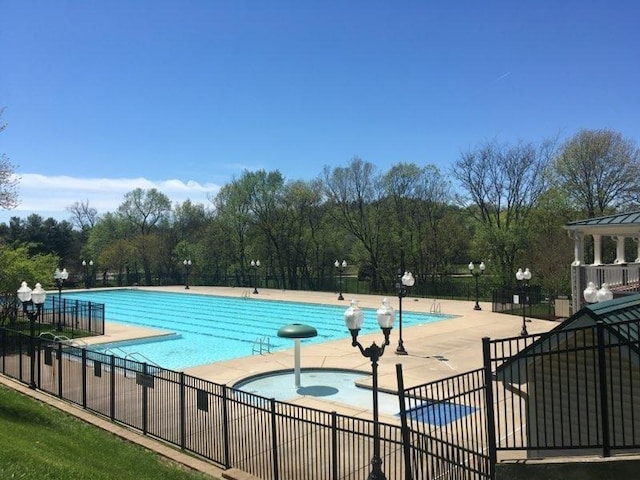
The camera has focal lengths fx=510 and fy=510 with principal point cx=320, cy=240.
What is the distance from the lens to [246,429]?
9523 millimetres

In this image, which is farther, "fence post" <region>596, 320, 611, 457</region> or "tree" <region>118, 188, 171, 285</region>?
"tree" <region>118, 188, 171, 285</region>

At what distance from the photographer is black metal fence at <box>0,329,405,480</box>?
8078mm

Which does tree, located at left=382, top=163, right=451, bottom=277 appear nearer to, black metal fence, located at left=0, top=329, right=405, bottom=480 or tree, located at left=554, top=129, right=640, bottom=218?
tree, located at left=554, top=129, right=640, bottom=218

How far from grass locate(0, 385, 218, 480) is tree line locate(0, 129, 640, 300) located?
13745 mm

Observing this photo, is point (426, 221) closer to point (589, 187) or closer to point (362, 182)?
point (362, 182)

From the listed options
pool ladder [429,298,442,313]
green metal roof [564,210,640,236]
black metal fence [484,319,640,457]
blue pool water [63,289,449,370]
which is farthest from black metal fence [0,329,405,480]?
pool ladder [429,298,442,313]

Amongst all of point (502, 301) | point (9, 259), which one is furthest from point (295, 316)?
point (9, 259)

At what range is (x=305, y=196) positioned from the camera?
5262 centimetres

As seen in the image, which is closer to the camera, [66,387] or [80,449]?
[80,449]

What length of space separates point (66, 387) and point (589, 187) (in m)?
35.3

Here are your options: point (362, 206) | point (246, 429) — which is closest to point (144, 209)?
point (362, 206)

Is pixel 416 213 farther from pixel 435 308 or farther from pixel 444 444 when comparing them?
pixel 444 444

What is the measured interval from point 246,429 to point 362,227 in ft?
130

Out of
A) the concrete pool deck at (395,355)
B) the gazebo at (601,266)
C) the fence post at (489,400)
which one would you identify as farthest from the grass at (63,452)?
the gazebo at (601,266)
